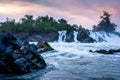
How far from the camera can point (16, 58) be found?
17.1m

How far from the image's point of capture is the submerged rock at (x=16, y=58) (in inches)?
659

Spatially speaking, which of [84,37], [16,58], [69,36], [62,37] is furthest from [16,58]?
[69,36]

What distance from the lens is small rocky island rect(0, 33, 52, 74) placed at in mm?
16734

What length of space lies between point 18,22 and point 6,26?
462 centimetres

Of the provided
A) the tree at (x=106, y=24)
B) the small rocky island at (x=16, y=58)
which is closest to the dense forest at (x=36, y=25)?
the tree at (x=106, y=24)

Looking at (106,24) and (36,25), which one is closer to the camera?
(36,25)

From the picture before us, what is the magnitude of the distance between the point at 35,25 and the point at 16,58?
7397cm

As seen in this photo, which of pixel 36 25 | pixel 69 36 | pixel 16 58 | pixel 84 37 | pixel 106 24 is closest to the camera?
pixel 16 58

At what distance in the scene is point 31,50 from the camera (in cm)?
1991

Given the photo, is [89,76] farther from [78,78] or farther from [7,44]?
[7,44]

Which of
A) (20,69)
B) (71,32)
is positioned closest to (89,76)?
(20,69)

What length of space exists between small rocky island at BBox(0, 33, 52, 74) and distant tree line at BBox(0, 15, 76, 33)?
2597 inches

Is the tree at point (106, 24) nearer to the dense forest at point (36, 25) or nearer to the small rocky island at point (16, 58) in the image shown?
the dense forest at point (36, 25)

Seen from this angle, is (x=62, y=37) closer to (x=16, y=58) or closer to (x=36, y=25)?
(x=36, y=25)
